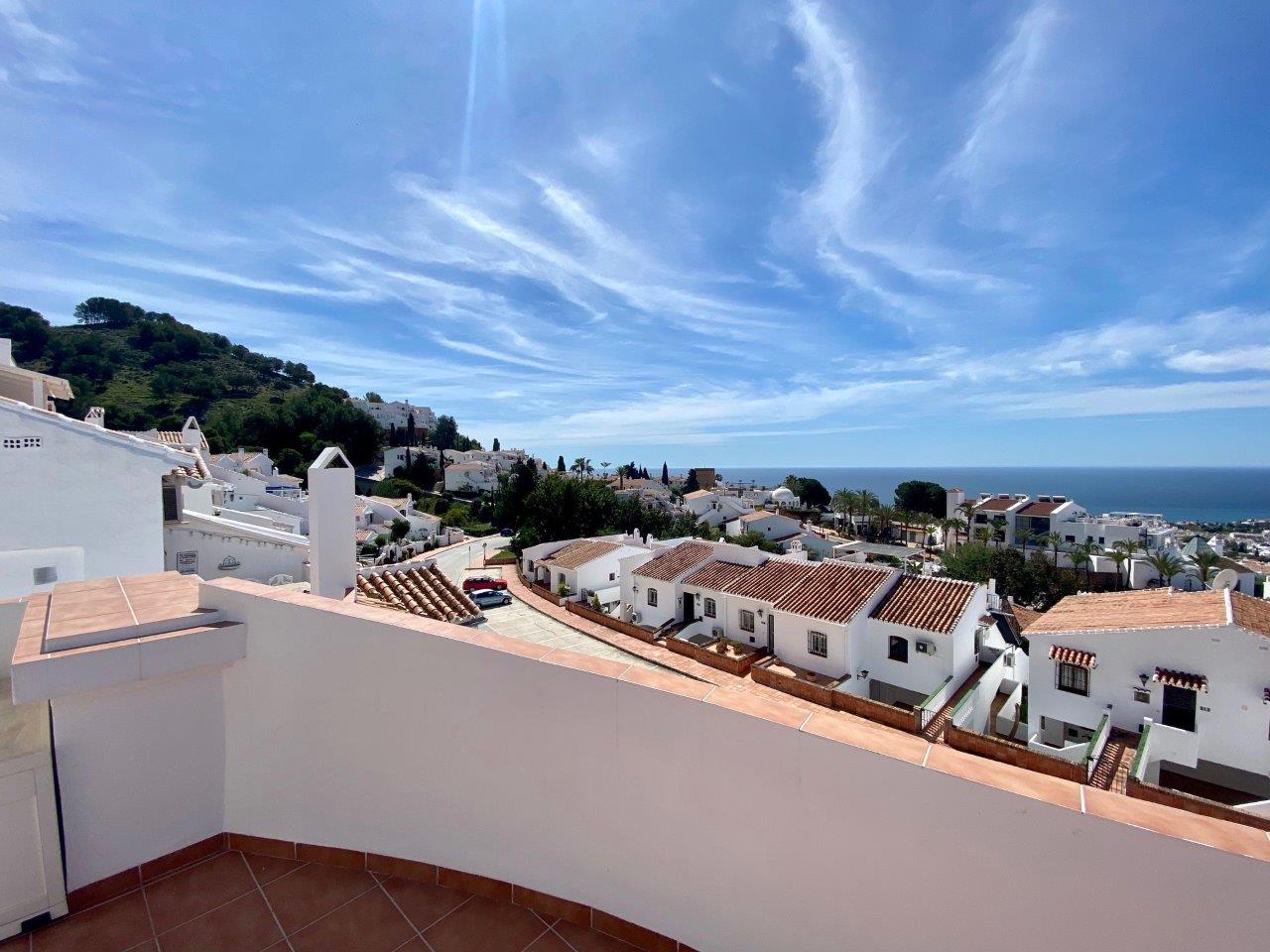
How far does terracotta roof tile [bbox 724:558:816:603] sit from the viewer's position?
18.6 metres

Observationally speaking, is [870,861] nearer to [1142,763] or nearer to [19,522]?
[19,522]

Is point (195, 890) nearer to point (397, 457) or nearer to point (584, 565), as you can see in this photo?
point (584, 565)

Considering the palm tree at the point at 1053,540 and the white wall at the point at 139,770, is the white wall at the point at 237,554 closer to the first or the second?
the white wall at the point at 139,770

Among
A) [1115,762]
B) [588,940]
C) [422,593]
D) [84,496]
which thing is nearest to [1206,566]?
[1115,762]

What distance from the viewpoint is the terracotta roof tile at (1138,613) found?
41.8 feet

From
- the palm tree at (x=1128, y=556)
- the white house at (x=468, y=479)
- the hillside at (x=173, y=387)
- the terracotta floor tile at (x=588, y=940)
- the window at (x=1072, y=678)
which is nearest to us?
the terracotta floor tile at (x=588, y=940)

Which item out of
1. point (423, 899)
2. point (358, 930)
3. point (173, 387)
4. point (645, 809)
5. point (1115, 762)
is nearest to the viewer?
point (645, 809)

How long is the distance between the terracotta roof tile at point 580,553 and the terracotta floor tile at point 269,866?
72.9 ft

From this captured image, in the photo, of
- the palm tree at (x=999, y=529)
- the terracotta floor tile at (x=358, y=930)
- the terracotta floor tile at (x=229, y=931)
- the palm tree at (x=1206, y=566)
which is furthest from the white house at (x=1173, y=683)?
the palm tree at (x=999, y=529)

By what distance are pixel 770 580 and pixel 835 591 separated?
7.88 feet

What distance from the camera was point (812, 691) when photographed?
14.7 m

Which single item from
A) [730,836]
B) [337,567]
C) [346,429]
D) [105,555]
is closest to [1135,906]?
[730,836]

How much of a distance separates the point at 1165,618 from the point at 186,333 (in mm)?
92072

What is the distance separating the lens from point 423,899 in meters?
2.69
